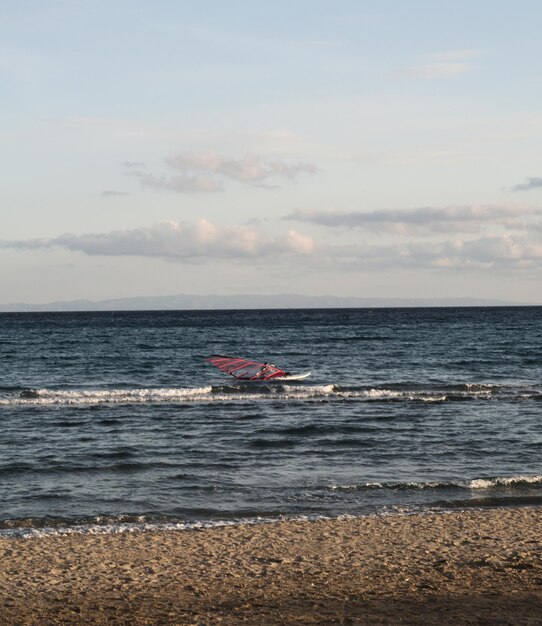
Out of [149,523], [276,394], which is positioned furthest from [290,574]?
[276,394]

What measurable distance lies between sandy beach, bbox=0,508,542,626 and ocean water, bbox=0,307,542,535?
5.27 feet

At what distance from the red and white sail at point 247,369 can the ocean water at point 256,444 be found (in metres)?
0.67

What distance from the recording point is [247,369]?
43.8 m

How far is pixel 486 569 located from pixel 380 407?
65.8 ft

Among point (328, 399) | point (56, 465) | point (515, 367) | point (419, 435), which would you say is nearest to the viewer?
point (56, 465)

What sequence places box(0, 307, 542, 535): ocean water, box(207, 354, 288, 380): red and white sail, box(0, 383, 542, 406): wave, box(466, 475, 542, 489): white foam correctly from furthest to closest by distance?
box(207, 354, 288, 380): red and white sail
box(0, 383, 542, 406): wave
box(466, 475, 542, 489): white foam
box(0, 307, 542, 535): ocean water

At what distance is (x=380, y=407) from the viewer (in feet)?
104

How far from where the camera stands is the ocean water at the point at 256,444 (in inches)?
652

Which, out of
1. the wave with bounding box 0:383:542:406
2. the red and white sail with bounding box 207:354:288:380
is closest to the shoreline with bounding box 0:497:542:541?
the wave with bounding box 0:383:542:406

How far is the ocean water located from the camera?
1656 cm

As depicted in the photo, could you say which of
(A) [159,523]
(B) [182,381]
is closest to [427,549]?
(A) [159,523]

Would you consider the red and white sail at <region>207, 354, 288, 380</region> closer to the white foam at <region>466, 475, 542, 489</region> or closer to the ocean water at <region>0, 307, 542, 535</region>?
the ocean water at <region>0, 307, 542, 535</region>

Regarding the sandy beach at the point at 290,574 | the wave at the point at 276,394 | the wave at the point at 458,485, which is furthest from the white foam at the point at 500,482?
the wave at the point at 276,394

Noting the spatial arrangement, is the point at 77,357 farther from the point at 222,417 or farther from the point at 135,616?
the point at 135,616
